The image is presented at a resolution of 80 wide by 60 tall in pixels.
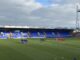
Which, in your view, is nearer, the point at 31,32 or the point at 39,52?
the point at 39,52

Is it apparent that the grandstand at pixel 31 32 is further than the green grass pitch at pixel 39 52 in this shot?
Yes

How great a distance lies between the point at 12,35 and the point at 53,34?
2317cm

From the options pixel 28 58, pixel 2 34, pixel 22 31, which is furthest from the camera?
pixel 22 31

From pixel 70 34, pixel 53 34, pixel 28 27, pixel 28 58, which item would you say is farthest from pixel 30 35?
pixel 28 58

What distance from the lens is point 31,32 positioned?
148m

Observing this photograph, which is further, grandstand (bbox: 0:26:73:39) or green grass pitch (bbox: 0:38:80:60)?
grandstand (bbox: 0:26:73:39)

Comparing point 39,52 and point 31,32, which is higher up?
point 39,52

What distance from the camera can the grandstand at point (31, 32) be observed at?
14038cm

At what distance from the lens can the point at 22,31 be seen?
147250mm

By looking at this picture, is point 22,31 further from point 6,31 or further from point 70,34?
point 70,34

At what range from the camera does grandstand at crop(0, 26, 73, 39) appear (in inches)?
5527

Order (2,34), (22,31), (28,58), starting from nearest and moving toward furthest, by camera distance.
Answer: (28,58)
(2,34)
(22,31)

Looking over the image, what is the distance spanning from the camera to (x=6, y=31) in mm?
145250

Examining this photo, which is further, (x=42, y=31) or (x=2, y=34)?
(x=42, y=31)
